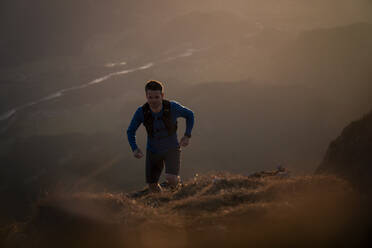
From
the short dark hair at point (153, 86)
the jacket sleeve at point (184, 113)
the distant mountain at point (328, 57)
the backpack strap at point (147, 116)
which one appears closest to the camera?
the short dark hair at point (153, 86)

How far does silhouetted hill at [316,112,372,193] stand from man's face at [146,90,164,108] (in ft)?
11.4

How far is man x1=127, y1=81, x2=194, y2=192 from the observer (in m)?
5.14

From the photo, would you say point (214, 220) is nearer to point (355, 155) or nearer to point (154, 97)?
point (154, 97)

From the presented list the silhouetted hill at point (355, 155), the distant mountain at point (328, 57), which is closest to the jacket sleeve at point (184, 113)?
the silhouetted hill at point (355, 155)

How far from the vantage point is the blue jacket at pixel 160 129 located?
5352 millimetres

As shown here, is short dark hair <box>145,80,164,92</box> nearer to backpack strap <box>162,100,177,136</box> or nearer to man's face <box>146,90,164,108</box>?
A: man's face <box>146,90,164,108</box>

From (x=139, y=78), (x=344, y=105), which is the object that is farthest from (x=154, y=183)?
(x=139, y=78)

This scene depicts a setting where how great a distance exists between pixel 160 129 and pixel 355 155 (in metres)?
4.48

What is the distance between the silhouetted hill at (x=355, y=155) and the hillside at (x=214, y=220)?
50.7 inches

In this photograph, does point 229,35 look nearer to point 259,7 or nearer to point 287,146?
point 259,7

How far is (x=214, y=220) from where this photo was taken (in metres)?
3.09

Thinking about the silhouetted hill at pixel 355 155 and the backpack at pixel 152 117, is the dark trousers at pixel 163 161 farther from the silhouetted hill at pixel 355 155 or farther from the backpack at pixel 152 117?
the silhouetted hill at pixel 355 155

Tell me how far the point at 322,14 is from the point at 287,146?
123253mm

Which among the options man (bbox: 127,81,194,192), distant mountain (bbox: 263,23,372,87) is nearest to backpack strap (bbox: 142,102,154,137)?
man (bbox: 127,81,194,192)
